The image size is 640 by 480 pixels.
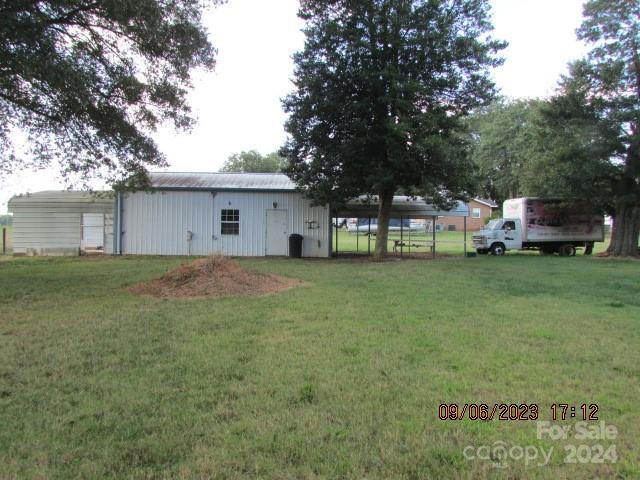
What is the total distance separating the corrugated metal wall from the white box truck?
31.6ft

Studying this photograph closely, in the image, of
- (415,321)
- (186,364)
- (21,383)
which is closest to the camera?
(21,383)

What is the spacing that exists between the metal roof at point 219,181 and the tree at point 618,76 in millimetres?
14462

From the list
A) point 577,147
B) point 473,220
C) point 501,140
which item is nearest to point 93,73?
point 577,147

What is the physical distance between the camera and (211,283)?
9.81 m

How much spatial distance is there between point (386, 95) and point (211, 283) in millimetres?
10501

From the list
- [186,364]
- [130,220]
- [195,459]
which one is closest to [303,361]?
[186,364]

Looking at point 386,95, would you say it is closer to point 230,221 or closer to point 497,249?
point 230,221

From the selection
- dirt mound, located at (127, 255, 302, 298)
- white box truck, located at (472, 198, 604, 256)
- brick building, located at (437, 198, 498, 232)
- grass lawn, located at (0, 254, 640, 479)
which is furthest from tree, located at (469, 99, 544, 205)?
grass lawn, located at (0, 254, 640, 479)

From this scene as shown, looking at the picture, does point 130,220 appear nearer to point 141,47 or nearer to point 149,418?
point 141,47

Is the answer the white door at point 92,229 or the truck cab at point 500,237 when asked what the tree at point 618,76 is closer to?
the truck cab at point 500,237

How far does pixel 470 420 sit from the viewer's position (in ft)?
10.9

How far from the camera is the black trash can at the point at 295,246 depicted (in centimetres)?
2005

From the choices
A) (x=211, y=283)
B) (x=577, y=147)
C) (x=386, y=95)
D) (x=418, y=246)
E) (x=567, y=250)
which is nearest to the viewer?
(x=211, y=283)

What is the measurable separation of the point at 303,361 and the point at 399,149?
43.4 feet
